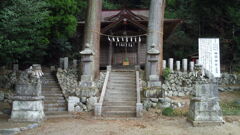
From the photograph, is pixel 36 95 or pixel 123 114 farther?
pixel 123 114

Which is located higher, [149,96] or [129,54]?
[129,54]

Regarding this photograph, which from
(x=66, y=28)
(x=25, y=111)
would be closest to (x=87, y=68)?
(x=25, y=111)

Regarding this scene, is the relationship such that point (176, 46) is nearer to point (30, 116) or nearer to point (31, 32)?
point (31, 32)

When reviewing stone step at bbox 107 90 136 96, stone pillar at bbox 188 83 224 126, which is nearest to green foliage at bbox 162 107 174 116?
stone step at bbox 107 90 136 96

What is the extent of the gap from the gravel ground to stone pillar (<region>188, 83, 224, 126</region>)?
25 cm

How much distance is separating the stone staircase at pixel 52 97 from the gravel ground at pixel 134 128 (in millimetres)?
2081

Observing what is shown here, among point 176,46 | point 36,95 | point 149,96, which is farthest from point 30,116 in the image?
point 176,46

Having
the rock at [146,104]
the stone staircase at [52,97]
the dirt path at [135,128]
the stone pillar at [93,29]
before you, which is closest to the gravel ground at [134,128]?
the dirt path at [135,128]

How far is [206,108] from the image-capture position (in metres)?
7.20

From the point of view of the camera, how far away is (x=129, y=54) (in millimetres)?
17656

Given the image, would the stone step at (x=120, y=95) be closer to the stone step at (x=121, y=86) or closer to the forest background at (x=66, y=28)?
the stone step at (x=121, y=86)

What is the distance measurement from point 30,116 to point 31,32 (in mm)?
4326

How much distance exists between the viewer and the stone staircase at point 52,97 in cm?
1063

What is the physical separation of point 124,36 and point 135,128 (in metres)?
9.94
